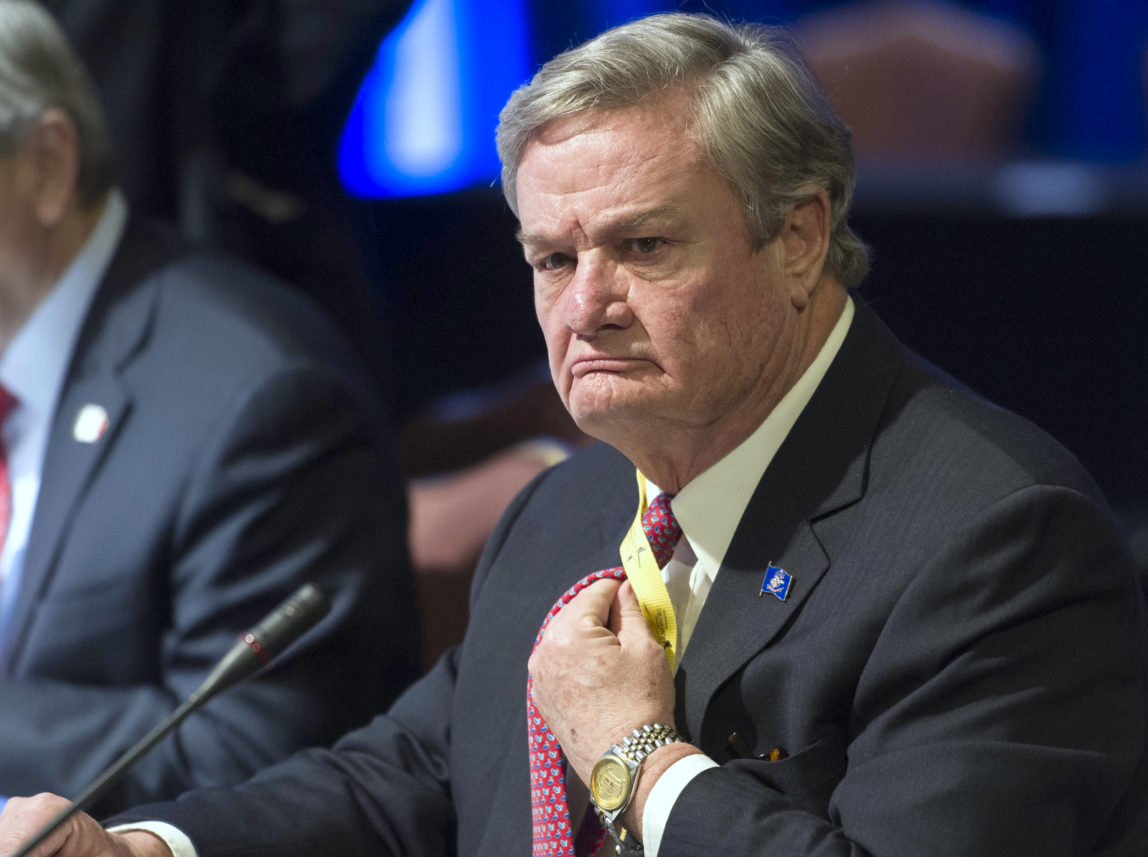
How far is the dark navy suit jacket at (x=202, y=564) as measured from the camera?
225cm

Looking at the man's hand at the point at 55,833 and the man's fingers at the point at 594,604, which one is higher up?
the man's fingers at the point at 594,604

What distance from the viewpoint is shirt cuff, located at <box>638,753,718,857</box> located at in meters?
1.39

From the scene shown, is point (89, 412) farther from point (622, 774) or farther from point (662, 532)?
point (622, 774)

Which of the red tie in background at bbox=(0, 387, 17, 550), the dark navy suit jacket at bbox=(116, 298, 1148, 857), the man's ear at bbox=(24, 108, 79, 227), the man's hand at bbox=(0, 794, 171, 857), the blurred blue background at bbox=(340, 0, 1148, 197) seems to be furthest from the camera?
the blurred blue background at bbox=(340, 0, 1148, 197)

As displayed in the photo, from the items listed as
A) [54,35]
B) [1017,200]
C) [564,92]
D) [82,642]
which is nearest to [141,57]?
[54,35]

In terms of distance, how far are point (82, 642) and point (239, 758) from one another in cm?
33

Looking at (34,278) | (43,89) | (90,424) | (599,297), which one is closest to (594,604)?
(599,297)

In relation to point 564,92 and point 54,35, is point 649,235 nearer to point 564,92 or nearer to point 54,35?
point 564,92

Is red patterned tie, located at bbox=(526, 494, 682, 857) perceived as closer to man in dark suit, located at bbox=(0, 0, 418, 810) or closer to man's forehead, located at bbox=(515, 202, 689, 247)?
man's forehead, located at bbox=(515, 202, 689, 247)

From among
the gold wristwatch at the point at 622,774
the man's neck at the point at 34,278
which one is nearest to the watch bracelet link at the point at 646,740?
the gold wristwatch at the point at 622,774

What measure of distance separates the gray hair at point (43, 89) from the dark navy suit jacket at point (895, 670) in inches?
52.6

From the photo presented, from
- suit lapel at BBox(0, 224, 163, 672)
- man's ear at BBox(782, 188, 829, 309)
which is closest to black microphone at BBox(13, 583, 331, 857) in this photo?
man's ear at BBox(782, 188, 829, 309)

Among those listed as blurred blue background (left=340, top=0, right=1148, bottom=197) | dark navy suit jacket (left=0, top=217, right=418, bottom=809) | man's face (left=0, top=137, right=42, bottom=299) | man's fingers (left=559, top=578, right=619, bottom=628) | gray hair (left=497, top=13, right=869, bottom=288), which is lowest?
blurred blue background (left=340, top=0, right=1148, bottom=197)

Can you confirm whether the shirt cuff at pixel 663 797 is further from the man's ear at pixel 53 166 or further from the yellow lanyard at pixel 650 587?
the man's ear at pixel 53 166
